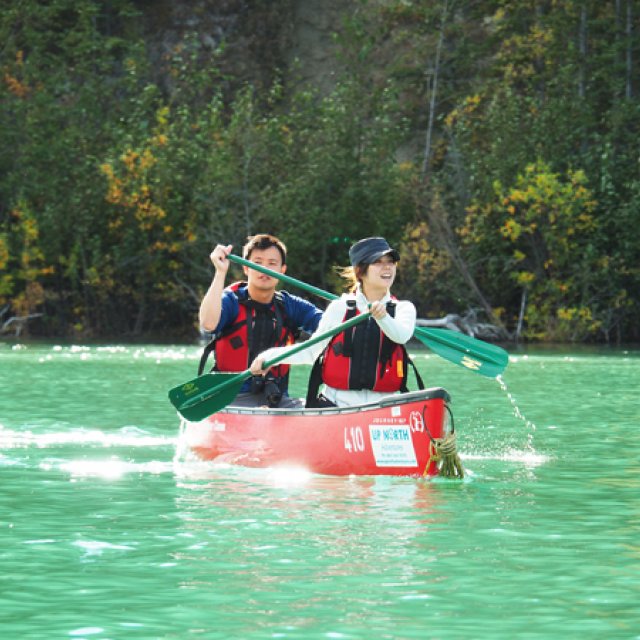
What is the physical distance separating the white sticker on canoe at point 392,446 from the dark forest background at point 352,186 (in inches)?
874

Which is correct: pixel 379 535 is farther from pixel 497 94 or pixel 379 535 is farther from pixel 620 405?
pixel 497 94

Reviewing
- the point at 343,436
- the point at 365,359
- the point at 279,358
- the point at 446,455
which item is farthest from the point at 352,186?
the point at 446,455

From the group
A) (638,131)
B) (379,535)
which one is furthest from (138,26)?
(379,535)

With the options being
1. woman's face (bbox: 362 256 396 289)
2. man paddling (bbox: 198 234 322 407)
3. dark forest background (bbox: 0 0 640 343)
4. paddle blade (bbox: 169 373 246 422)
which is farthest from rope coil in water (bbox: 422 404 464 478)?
dark forest background (bbox: 0 0 640 343)

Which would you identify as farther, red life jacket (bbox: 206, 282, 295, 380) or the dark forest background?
the dark forest background

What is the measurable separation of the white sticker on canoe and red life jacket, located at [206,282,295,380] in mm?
1495

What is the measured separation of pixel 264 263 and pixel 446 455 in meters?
2.04

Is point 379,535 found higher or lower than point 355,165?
lower

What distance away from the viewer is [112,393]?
16.3m

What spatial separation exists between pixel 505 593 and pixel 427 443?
2.97m

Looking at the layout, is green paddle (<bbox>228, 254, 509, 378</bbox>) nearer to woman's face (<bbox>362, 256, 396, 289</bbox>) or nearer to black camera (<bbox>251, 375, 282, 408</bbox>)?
black camera (<bbox>251, 375, 282, 408</bbox>)

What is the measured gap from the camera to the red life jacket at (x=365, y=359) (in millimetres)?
8914

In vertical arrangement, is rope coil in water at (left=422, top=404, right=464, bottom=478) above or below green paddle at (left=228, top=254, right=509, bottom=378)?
below

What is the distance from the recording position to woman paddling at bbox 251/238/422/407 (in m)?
8.68
